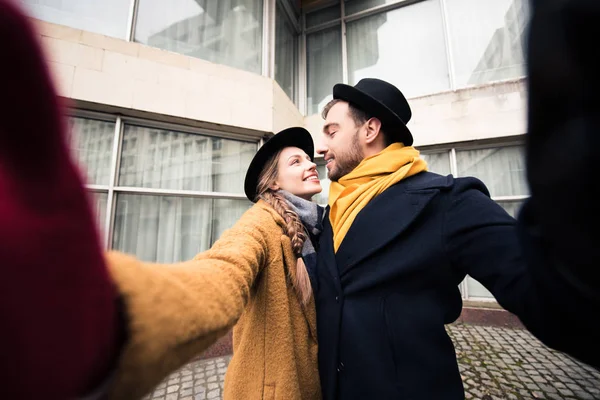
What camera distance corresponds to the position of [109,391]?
0.37 meters

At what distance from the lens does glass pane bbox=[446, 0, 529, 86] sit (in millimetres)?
5281

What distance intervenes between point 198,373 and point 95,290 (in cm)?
386

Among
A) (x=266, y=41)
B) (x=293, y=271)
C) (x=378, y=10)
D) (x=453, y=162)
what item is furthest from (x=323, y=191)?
(x=378, y=10)

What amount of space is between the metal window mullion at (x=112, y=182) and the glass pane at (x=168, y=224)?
9cm

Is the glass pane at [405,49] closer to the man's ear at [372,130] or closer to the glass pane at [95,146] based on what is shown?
the man's ear at [372,130]

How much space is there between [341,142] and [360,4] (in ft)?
22.0

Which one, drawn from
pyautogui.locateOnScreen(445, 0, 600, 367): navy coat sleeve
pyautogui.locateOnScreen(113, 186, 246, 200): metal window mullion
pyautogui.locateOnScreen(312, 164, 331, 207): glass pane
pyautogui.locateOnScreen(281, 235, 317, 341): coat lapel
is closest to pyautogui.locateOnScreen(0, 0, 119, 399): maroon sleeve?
pyautogui.locateOnScreen(445, 0, 600, 367): navy coat sleeve

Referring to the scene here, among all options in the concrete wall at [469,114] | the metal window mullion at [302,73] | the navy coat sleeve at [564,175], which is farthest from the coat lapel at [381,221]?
the metal window mullion at [302,73]

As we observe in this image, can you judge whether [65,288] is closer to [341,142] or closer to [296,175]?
[296,175]

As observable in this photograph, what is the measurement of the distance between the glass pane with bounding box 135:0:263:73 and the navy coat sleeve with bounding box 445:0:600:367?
17.2ft

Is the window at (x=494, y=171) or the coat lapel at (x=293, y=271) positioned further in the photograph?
the window at (x=494, y=171)

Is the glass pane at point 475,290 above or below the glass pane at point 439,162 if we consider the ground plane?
below

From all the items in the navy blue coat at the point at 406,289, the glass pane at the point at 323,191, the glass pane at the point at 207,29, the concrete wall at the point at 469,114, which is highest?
the glass pane at the point at 207,29

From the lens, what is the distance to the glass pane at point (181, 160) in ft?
13.0
